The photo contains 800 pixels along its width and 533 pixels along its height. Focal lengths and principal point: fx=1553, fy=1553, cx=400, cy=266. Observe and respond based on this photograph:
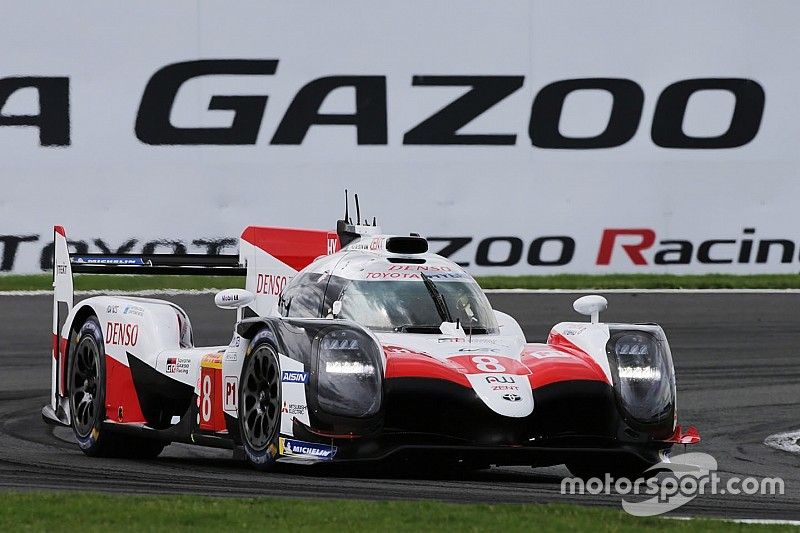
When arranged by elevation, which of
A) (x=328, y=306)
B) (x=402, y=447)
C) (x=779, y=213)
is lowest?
(x=402, y=447)

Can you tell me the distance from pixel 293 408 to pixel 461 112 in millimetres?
13757

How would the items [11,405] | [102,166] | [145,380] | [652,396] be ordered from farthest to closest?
1. [102,166]
2. [11,405]
3. [145,380]
4. [652,396]

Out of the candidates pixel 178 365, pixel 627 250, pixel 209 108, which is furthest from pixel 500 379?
pixel 209 108

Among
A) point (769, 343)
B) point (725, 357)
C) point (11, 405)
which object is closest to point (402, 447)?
point (11, 405)

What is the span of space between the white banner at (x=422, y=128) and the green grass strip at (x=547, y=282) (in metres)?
0.19

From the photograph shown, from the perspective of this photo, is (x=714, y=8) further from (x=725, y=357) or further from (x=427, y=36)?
(x=725, y=357)

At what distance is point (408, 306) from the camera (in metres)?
8.58

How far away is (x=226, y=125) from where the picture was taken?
67.3 feet

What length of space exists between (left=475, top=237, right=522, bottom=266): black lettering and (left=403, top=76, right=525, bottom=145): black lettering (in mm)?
1360

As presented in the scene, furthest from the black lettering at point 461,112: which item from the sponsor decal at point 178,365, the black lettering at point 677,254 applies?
the sponsor decal at point 178,365

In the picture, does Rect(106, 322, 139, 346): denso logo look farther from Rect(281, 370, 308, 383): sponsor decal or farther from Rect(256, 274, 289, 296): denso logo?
Rect(281, 370, 308, 383): sponsor decal

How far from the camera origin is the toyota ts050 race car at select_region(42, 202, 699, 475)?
7520 mm

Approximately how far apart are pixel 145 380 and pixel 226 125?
1146cm

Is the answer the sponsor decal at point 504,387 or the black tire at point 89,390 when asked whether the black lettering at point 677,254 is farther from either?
the sponsor decal at point 504,387
